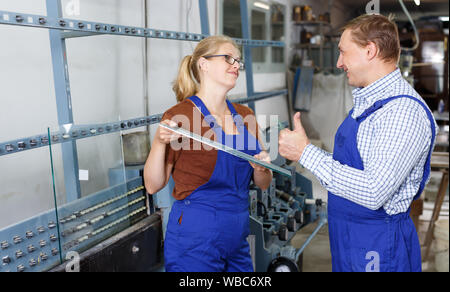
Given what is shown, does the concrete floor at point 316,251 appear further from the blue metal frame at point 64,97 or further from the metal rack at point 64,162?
the blue metal frame at point 64,97

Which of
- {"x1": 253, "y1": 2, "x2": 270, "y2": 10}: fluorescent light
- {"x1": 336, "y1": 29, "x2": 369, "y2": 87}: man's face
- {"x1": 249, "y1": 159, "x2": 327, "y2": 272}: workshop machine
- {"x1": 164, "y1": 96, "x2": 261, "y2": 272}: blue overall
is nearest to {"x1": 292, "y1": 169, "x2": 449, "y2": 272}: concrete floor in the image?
{"x1": 249, "y1": 159, "x2": 327, "y2": 272}: workshop machine

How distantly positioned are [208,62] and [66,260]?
2.16ft

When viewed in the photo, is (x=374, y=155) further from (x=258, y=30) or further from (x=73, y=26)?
(x=258, y=30)

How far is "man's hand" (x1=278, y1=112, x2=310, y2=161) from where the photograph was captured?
3.71 feet

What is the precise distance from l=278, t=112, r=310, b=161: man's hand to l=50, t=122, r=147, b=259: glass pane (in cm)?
53

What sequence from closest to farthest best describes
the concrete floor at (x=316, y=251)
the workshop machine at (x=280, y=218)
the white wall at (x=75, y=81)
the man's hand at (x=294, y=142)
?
1. the man's hand at (x=294, y=142)
2. the white wall at (x=75, y=81)
3. the workshop machine at (x=280, y=218)
4. the concrete floor at (x=316, y=251)

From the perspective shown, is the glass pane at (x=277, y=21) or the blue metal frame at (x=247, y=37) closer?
the blue metal frame at (x=247, y=37)

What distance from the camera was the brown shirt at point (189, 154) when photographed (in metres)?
1.30

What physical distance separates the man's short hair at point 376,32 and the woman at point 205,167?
364mm

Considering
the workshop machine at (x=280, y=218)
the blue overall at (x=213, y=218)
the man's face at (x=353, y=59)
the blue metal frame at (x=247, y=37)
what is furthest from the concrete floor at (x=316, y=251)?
the man's face at (x=353, y=59)

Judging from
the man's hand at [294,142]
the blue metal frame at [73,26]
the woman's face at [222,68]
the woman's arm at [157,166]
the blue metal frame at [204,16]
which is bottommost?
the woman's arm at [157,166]

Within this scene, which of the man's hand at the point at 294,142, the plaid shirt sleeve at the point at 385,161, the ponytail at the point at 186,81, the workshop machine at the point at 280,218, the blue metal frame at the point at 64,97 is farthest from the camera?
the workshop machine at the point at 280,218

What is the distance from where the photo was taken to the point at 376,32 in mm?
1052

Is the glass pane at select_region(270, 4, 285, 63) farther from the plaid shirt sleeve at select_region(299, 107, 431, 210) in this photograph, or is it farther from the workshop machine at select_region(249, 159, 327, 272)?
the plaid shirt sleeve at select_region(299, 107, 431, 210)
